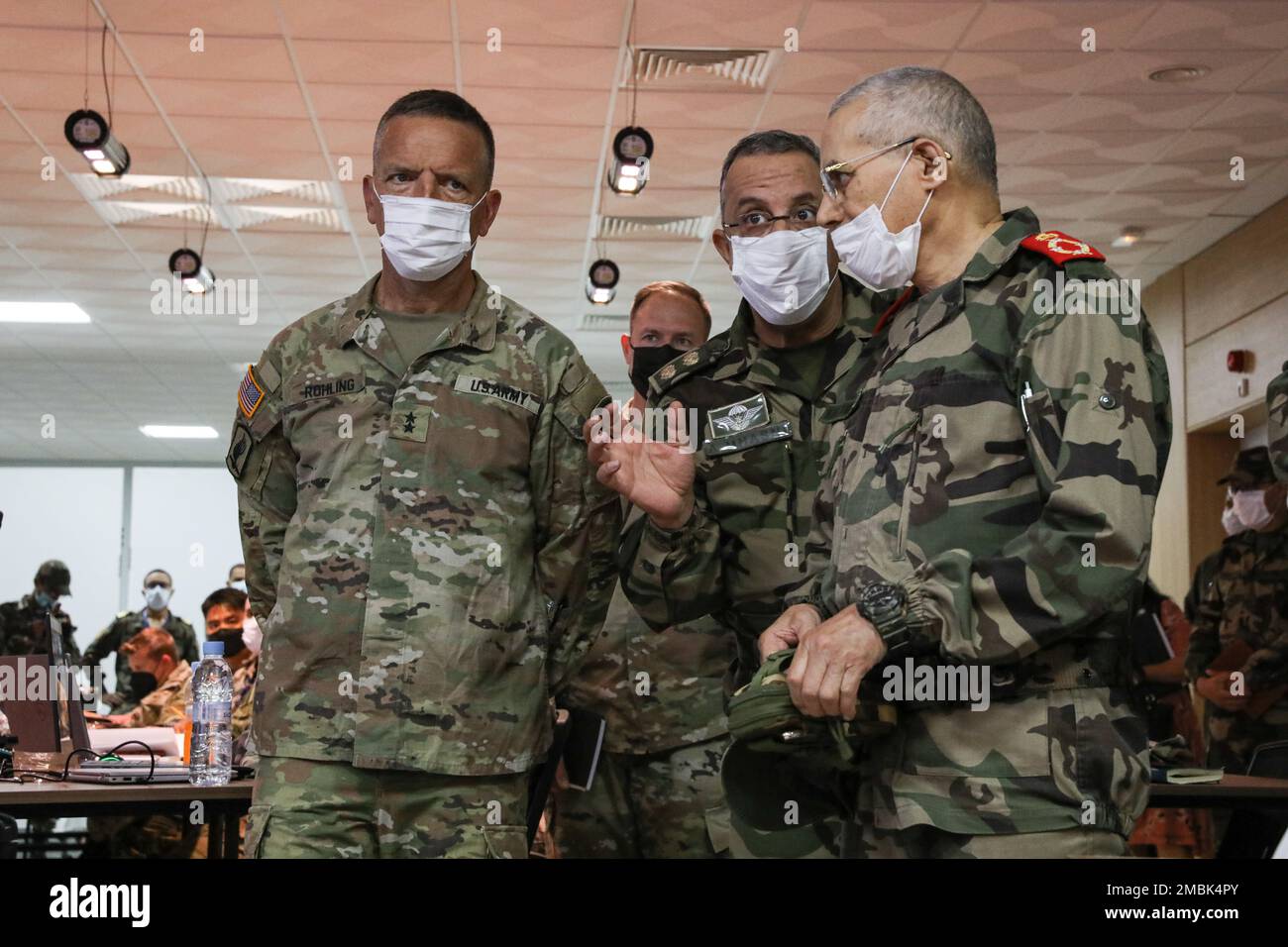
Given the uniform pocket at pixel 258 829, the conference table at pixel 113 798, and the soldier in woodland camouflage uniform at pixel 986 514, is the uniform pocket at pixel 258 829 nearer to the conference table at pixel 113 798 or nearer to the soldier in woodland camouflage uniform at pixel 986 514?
the soldier in woodland camouflage uniform at pixel 986 514

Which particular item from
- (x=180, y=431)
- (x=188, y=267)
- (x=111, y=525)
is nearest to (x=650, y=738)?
(x=188, y=267)

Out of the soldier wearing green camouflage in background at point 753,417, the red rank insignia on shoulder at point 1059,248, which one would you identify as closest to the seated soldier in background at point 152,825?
the soldier wearing green camouflage in background at point 753,417

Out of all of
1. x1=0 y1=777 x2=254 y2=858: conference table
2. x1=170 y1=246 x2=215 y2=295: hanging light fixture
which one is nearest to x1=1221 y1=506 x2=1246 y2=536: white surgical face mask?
x1=0 y1=777 x2=254 y2=858: conference table

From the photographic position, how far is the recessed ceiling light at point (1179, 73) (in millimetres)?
6238

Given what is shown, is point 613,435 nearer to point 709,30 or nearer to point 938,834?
point 938,834

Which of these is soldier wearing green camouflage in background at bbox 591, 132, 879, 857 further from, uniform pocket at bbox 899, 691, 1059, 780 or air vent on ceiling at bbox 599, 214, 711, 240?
air vent on ceiling at bbox 599, 214, 711, 240

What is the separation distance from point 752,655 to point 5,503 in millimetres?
17698

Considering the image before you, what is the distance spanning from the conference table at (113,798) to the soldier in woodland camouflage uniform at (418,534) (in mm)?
843

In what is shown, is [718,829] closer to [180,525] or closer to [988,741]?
[988,741]

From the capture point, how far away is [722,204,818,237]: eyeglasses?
8.16ft

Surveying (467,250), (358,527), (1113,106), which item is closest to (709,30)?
(1113,106)

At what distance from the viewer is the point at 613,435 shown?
2207 mm

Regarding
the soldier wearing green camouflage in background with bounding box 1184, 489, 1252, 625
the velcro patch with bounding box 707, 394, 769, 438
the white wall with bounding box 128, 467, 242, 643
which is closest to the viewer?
the velcro patch with bounding box 707, 394, 769, 438

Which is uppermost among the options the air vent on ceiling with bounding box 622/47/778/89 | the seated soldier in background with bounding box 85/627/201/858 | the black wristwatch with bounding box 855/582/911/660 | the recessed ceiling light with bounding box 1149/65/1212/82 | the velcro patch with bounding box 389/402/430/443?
the air vent on ceiling with bounding box 622/47/778/89
